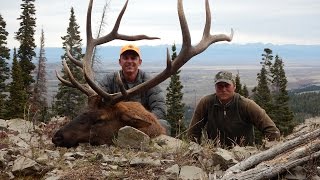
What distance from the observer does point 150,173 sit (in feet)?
17.2

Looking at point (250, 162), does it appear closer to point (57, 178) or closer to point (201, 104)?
point (57, 178)

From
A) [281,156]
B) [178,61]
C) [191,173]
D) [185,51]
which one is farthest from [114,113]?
[281,156]

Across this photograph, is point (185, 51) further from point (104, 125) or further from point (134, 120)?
point (104, 125)

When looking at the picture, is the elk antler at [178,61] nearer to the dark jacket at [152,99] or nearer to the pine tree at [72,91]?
the dark jacket at [152,99]

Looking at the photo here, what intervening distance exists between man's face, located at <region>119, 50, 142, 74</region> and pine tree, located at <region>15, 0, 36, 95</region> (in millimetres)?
30112

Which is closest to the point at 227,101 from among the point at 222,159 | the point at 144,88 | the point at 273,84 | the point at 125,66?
the point at 144,88

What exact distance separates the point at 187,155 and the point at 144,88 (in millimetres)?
2635

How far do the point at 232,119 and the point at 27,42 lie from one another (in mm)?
32984

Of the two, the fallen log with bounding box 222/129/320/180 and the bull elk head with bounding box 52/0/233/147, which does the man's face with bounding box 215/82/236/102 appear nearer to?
the bull elk head with bounding box 52/0/233/147

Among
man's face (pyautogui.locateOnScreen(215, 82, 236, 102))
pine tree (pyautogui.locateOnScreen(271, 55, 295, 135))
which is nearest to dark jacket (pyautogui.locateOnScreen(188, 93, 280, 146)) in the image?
man's face (pyautogui.locateOnScreen(215, 82, 236, 102))

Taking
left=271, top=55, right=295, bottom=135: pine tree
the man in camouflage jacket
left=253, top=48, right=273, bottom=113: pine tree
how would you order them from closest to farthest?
the man in camouflage jacket
left=271, top=55, right=295, bottom=135: pine tree
left=253, top=48, right=273, bottom=113: pine tree

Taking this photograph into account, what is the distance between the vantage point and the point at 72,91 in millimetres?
36000

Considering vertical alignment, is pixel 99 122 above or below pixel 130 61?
below

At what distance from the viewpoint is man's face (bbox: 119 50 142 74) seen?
9562 millimetres
